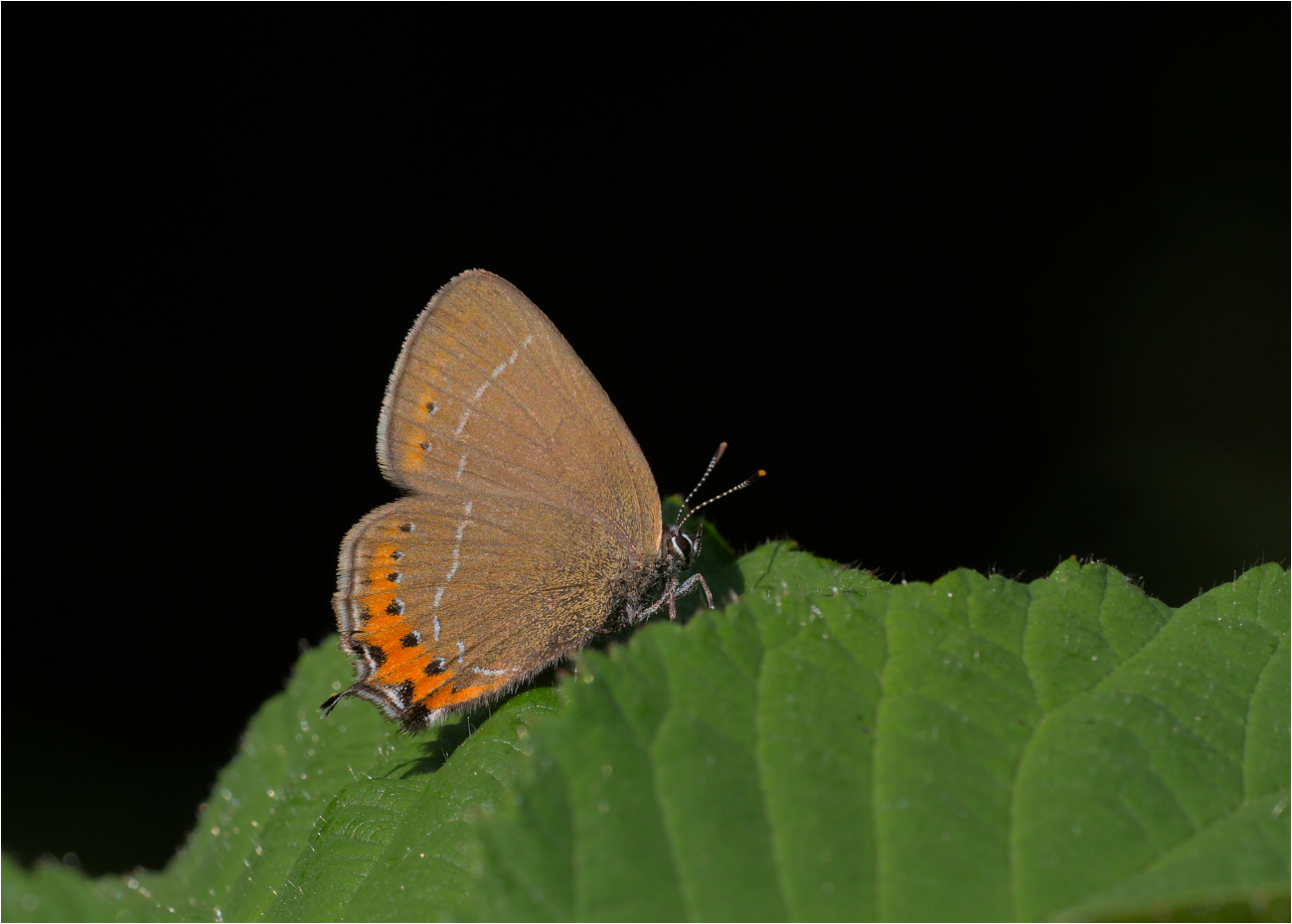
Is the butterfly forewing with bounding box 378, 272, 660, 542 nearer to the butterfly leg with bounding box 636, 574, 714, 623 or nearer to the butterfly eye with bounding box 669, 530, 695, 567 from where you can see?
the butterfly eye with bounding box 669, 530, 695, 567

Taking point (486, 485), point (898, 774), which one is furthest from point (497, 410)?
point (898, 774)

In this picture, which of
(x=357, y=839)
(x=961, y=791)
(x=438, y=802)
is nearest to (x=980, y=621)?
(x=961, y=791)

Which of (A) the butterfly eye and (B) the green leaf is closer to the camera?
(B) the green leaf

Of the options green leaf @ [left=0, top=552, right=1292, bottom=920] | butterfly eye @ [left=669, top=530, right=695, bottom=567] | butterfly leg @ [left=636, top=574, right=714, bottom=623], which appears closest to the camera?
green leaf @ [left=0, top=552, right=1292, bottom=920]

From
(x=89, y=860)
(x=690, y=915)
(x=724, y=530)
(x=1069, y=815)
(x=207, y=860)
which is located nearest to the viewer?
(x=690, y=915)

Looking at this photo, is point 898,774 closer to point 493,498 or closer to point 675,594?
point 675,594

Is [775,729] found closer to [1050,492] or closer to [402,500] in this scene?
[402,500]

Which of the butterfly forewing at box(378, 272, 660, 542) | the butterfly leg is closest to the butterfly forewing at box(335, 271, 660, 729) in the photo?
the butterfly forewing at box(378, 272, 660, 542)

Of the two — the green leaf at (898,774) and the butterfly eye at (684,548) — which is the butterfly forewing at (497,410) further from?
the green leaf at (898,774)
